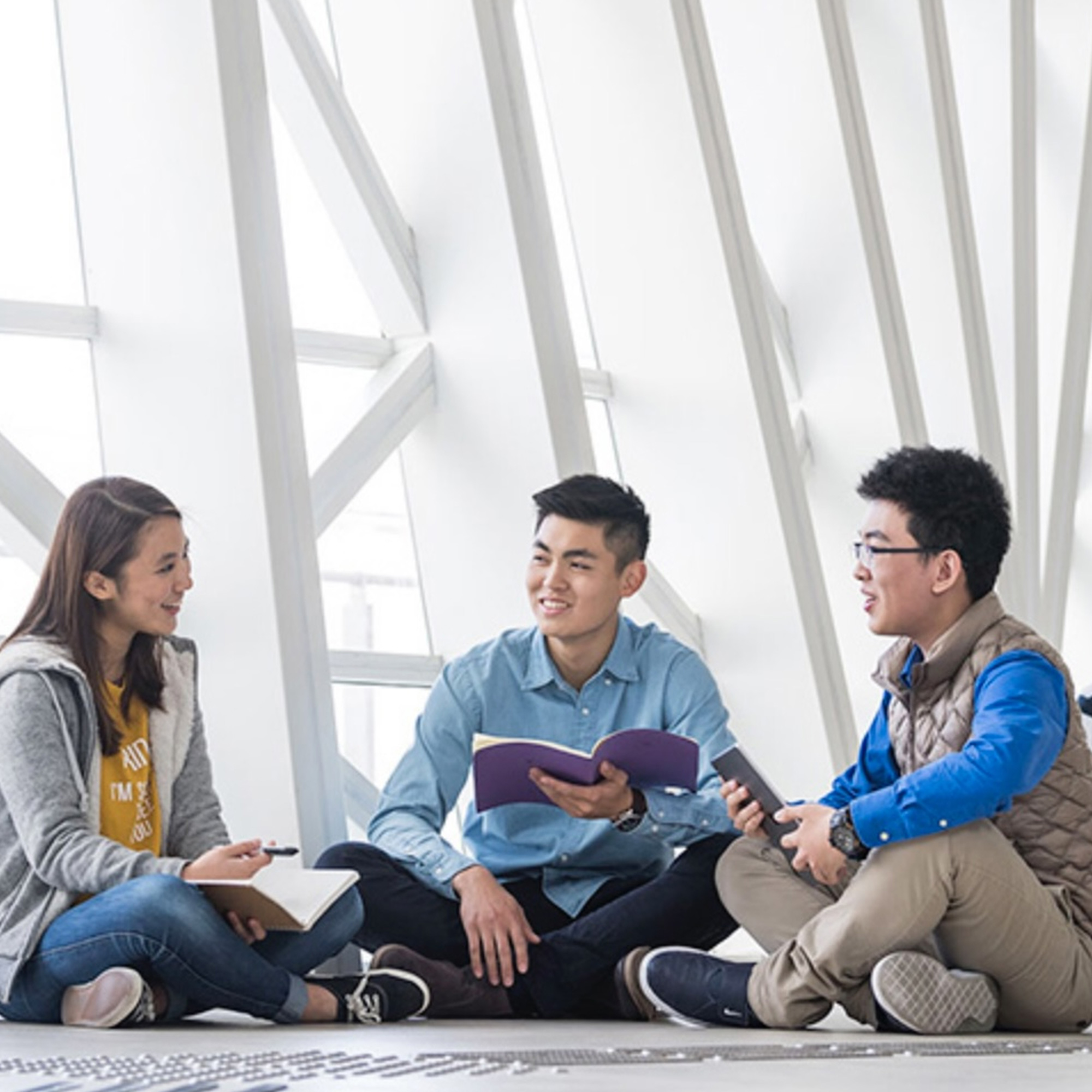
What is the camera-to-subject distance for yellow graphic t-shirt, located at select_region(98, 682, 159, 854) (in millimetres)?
3279

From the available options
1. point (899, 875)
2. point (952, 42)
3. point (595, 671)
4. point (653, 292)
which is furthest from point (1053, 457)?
point (899, 875)

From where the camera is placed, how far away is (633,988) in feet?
10.9

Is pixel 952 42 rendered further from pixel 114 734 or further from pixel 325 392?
pixel 114 734

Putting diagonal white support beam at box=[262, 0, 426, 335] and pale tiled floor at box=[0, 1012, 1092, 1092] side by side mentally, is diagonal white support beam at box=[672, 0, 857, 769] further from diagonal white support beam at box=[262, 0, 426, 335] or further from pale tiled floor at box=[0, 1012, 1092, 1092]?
pale tiled floor at box=[0, 1012, 1092, 1092]

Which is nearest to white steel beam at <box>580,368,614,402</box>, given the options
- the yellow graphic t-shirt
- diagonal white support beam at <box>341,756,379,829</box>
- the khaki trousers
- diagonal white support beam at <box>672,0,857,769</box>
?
diagonal white support beam at <box>672,0,857,769</box>

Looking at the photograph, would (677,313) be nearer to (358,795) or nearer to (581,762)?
(358,795)

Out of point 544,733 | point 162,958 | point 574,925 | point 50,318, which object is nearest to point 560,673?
point 544,733

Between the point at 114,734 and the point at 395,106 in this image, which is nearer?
the point at 114,734

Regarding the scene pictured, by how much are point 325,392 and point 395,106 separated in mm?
752

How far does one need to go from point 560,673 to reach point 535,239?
1521mm

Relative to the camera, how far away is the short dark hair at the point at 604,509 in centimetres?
373

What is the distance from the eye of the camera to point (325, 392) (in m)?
4.97

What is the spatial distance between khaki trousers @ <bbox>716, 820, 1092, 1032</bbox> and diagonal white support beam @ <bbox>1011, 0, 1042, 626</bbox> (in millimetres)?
4226

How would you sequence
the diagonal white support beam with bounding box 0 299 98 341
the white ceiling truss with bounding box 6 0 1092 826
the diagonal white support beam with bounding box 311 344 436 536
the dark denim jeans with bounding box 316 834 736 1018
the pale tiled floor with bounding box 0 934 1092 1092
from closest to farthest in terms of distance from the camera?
the pale tiled floor with bounding box 0 934 1092 1092, the dark denim jeans with bounding box 316 834 736 1018, the white ceiling truss with bounding box 6 0 1092 826, the diagonal white support beam with bounding box 0 299 98 341, the diagonal white support beam with bounding box 311 344 436 536
